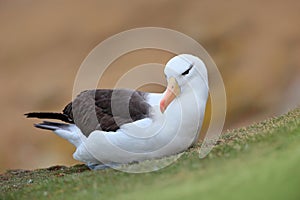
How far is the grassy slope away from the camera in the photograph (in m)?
2.54

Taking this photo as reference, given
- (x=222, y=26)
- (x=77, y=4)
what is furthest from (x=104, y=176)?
(x=77, y=4)

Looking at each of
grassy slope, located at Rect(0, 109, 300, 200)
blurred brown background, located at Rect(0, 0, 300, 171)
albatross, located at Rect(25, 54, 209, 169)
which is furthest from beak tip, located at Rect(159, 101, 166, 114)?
blurred brown background, located at Rect(0, 0, 300, 171)

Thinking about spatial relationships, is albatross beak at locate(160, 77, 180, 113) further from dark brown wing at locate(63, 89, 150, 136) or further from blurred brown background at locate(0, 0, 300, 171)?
blurred brown background at locate(0, 0, 300, 171)

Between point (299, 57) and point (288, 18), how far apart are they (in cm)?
97

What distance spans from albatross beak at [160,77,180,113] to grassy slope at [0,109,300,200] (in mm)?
494

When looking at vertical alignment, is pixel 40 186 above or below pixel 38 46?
below

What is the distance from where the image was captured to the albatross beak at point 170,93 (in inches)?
153

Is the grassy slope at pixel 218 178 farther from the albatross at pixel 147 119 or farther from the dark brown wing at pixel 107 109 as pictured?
the dark brown wing at pixel 107 109

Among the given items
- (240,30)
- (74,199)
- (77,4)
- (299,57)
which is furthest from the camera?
(77,4)

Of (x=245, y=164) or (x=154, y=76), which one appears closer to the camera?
(x=245, y=164)

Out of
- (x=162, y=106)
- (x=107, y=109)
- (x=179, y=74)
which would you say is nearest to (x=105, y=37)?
(x=107, y=109)

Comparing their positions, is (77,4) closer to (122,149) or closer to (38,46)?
(38,46)

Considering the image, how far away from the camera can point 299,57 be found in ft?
30.0

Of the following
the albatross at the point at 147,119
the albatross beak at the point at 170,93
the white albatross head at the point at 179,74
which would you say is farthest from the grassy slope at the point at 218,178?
the white albatross head at the point at 179,74
